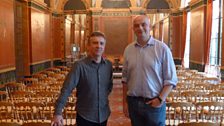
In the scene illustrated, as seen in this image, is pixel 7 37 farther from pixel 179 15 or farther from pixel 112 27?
pixel 179 15

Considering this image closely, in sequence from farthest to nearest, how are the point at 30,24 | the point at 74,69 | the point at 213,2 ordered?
the point at 30,24 < the point at 213,2 < the point at 74,69

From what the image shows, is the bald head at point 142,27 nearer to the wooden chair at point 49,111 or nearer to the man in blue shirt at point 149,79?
the man in blue shirt at point 149,79

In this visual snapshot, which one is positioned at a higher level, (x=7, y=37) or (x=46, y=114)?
(x=7, y=37)

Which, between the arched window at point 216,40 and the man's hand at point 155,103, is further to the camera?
the arched window at point 216,40

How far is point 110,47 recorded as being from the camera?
823 inches

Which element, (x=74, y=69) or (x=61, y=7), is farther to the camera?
(x=61, y=7)

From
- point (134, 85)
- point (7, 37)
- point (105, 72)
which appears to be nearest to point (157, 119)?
point (134, 85)

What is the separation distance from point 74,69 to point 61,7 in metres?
17.6

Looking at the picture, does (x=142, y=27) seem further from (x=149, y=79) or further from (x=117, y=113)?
(x=117, y=113)

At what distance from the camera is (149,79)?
135 inches

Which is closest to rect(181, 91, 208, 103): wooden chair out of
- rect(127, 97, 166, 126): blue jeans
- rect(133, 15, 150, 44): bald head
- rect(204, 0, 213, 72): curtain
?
rect(127, 97, 166, 126): blue jeans

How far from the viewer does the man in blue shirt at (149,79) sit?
11.1 ft

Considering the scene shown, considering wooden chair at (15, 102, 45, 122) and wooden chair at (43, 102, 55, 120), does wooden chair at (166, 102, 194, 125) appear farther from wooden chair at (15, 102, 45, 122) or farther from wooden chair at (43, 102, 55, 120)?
wooden chair at (15, 102, 45, 122)

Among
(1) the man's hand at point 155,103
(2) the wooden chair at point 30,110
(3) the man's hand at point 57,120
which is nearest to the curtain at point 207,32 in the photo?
(2) the wooden chair at point 30,110
